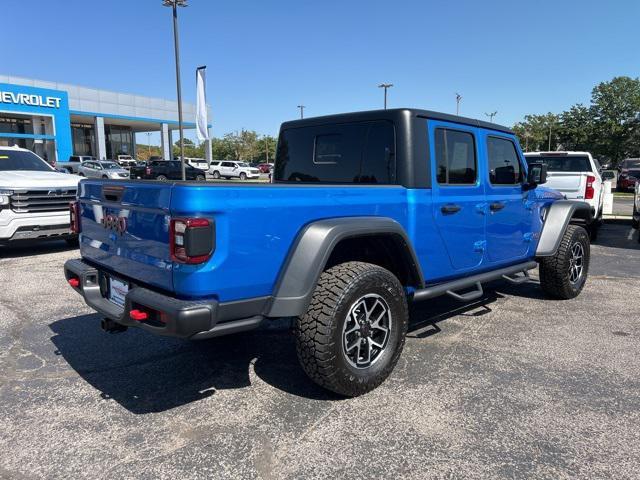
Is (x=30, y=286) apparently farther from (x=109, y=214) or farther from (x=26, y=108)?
(x=26, y=108)

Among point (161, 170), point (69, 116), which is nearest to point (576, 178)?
point (161, 170)

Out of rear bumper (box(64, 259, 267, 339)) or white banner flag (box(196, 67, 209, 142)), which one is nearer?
rear bumper (box(64, 259, 267, 339))

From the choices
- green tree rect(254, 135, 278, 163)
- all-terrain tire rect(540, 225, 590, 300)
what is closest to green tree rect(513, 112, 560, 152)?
green tree rect(254, 135, 278, 163)

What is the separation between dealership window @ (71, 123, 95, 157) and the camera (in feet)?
164

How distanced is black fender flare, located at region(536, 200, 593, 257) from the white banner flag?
14.5 metres

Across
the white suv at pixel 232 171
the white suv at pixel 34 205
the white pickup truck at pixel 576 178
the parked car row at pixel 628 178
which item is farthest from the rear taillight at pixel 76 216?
the white suv at pixel 232 171

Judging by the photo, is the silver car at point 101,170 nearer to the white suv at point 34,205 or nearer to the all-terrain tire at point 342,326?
the white suv at point 34,205

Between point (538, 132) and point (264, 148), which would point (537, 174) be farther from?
point (264, 148)

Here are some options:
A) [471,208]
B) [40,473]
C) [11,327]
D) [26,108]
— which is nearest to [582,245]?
[471,208]

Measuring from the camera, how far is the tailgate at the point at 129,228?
104 inches

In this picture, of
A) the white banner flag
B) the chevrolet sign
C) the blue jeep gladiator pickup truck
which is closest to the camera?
the blue jeep gladiator pickup truck

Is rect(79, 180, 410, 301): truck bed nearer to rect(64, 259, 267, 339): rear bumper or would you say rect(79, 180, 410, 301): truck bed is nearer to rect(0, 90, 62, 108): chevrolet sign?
rect(64, 259, 267, 339): rear bumper

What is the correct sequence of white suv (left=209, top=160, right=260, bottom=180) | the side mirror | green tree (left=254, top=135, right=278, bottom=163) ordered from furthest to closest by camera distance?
green tree (left=254, top=135, right=278, bottom=163), white suv (left=209, top=160, right=260, bottom=180), the side mirror

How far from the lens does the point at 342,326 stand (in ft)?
9.68
